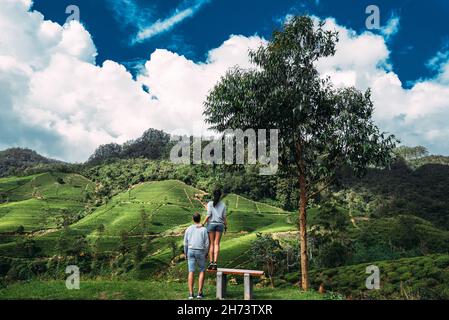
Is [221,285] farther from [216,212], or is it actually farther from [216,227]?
[216,212]

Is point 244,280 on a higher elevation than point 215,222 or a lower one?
lower

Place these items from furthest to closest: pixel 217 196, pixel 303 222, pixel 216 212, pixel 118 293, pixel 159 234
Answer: pixel 159 234, pixel 303 222, pixel 216 212, pixel 118 293, pixel 217 196

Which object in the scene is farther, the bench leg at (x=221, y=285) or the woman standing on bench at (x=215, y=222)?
the woman standing on bench at (x=215, y=222)

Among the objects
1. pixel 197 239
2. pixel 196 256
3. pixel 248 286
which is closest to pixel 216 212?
pixel 197 239

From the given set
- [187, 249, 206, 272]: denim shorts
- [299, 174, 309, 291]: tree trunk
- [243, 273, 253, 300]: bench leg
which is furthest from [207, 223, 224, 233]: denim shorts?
[299, 174, 309, 291]: tree trunk

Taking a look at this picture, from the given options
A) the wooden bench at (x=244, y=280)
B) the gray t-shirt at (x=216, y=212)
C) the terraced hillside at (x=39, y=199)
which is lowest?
the wooden bench at (x=244, y=280)

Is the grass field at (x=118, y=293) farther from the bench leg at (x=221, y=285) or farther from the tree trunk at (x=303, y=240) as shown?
the tree trunk at (x=303, y=240)

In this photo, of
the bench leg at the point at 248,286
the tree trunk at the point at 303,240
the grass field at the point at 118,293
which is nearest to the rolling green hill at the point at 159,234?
the tree trunk at the point at 303,240

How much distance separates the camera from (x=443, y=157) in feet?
→ 606

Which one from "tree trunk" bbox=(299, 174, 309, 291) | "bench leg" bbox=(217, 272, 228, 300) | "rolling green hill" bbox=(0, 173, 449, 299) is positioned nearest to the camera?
"bench leg" bbox=(217, 272, 228, 300)

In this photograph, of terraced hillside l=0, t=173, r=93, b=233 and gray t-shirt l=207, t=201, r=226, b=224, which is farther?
terraced hillside l=0, t=173, r=93, b=233

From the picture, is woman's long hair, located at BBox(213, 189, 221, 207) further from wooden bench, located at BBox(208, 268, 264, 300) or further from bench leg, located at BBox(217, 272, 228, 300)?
bench leg, located at BBox(217, 272, 228, 300)

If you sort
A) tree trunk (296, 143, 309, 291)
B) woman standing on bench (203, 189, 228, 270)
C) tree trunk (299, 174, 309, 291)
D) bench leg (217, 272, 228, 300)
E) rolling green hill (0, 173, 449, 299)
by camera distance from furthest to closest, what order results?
rolling green hill (0, 173, 449, 299), tree trunk (296, 143, 309, 291), tree trunk (299, 174, 309, 291), woman standing on bench (203, 189, 228, 270), bench leg (217, 272, 228, 300)
